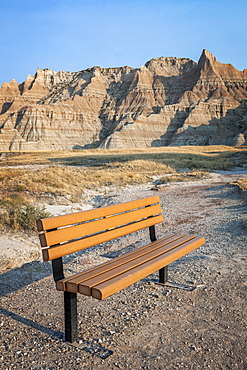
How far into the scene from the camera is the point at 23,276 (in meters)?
4.57

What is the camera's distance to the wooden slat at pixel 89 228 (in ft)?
9.63

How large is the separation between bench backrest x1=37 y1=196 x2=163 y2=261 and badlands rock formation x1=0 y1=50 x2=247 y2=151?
→ 7833 centimetres

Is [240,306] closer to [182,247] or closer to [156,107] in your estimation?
[182,247]

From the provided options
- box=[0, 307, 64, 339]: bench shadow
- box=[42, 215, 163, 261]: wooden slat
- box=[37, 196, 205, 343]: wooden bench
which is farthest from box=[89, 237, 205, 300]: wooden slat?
box=[0, 307, 64, 339]: bench shadow

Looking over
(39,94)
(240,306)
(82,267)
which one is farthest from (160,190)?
(39,94)

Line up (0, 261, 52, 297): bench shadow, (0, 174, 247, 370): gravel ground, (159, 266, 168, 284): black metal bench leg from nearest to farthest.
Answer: (0, 174, 247, 370): gravel ground
(159, 266, 168, 284): black metal bench leg
(0, 261, 52, 297): bench shadow

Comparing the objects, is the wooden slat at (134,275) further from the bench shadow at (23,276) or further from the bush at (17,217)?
the bush at (17,217)

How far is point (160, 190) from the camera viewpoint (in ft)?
46.2

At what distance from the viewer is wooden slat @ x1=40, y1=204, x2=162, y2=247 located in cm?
293

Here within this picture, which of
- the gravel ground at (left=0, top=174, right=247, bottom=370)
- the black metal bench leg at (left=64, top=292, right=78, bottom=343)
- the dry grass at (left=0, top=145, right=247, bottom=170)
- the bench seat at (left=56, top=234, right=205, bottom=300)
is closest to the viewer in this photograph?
the gravel ground at (left=0, top=174, right=247, bottom=370)

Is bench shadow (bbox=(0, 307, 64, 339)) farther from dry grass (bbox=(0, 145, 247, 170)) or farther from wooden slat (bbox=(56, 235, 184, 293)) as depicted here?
dry grass (bbox=(0, 145, 247, 170))

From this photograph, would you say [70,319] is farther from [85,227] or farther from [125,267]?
[85,227]

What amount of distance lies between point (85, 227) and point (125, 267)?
0.63m

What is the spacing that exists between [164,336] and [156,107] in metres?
110
